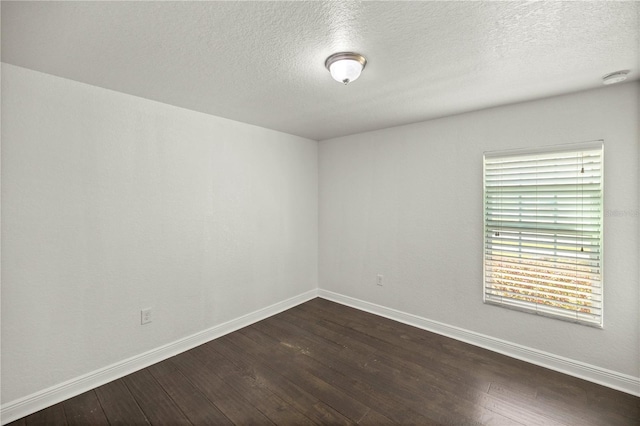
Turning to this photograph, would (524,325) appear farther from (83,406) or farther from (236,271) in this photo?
(83,406)

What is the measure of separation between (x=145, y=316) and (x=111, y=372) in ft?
1.52

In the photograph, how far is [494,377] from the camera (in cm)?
237

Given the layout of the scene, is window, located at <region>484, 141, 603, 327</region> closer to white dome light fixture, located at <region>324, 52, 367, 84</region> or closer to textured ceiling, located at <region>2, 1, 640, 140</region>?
textured ceiling, located at <region>2, 1, 640, 140</region>

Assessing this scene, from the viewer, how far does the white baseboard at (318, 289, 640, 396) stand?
7.29 ft

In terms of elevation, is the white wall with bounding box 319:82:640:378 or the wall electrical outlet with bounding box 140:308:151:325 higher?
the white wall with bounding box 319:82:640:378

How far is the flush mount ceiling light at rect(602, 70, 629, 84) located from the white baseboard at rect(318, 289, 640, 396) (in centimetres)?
225

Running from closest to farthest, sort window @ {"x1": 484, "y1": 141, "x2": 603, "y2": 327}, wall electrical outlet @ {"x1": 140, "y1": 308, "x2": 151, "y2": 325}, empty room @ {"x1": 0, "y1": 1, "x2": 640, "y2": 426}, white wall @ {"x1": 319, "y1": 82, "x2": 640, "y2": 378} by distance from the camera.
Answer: empty room @ {"x1": 0, "y1": 1, "x2": 640, "y2": 426}
white wall @ {"x1": 319, "y1": 82, "x2": 640, "y2": 378}
window @ {"x1": 484, "y1": 141, "x2": 603, "y2": 327}
wall electrical outlet @ {"x1": 140, "y1": 308, "x2": 151, "y2": 325}

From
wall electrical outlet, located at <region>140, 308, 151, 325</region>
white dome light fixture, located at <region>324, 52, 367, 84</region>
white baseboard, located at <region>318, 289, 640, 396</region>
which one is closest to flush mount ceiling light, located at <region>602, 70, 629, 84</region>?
white dome light fixture, located at <region>324, 52, 367, 84</region>

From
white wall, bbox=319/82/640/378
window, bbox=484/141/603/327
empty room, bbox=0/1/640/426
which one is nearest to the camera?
empty room, bbox=0/1/640/426

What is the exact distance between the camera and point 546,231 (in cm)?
254

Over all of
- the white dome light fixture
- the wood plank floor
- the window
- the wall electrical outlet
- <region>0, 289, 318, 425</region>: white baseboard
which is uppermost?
the white dome light fixture

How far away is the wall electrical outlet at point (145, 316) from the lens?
100 inches

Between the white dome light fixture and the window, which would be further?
the window

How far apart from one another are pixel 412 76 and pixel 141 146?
2.34m
